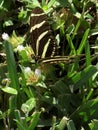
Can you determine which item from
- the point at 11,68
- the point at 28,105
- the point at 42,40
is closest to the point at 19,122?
the point at 28,105

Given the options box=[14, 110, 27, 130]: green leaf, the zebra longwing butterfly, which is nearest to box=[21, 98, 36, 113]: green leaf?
box=[14, 110, 27, 130]: green leaf

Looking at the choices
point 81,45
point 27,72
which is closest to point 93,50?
point 81,45

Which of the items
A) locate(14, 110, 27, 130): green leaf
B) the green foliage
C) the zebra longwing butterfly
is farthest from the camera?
the zebra longwing butterfly

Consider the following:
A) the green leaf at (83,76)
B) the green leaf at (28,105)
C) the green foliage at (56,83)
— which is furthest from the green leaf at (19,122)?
the green leaf at (83,76)

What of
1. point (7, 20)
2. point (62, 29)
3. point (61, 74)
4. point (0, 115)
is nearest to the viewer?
point (0, 115)

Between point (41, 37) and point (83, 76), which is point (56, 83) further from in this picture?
point (41, 37)

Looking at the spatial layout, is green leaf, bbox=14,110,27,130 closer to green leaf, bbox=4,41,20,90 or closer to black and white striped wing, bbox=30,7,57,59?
green leaf, bbox=4,41,20,90

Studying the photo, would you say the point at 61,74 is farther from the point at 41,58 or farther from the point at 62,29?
the point at 62,29

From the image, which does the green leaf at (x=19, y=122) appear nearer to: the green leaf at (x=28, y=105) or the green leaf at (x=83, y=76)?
the green leaf at (x=28, y=105)
